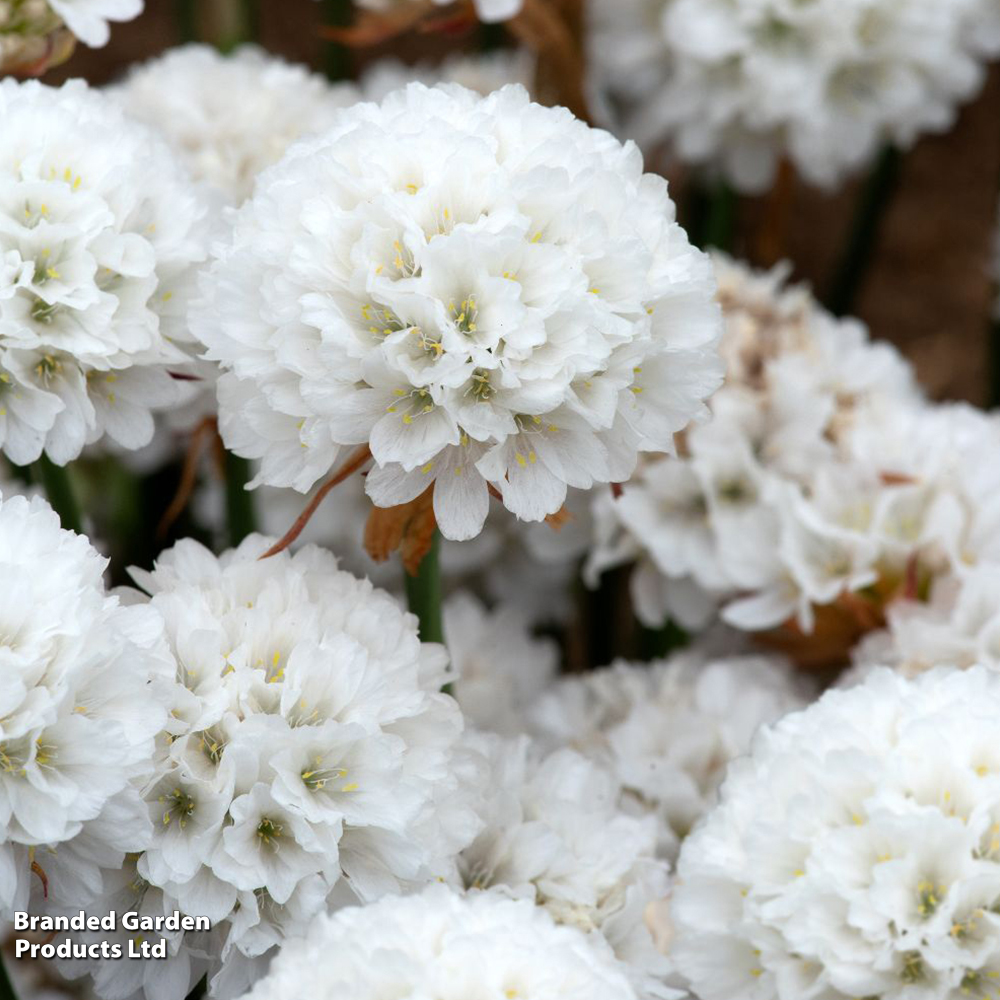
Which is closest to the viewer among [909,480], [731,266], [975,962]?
[975,962]

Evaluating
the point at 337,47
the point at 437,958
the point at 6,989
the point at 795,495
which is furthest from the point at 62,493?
the point at 337,47

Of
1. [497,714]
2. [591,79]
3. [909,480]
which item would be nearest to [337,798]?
[497,714]

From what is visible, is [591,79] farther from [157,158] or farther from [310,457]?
[310,457]

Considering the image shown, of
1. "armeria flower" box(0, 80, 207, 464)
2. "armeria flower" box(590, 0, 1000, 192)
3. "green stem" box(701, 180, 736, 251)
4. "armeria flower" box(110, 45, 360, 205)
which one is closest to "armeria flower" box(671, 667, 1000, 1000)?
"armeria flower" box(0, 80, 207, 464)

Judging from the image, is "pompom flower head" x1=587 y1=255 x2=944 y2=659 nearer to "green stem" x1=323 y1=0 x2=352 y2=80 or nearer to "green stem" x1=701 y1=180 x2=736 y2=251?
"green stem" x1=701 y1=180 x2=736 y2=251

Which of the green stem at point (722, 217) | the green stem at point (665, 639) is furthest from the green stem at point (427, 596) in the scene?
the green stem at point (722, 217)
